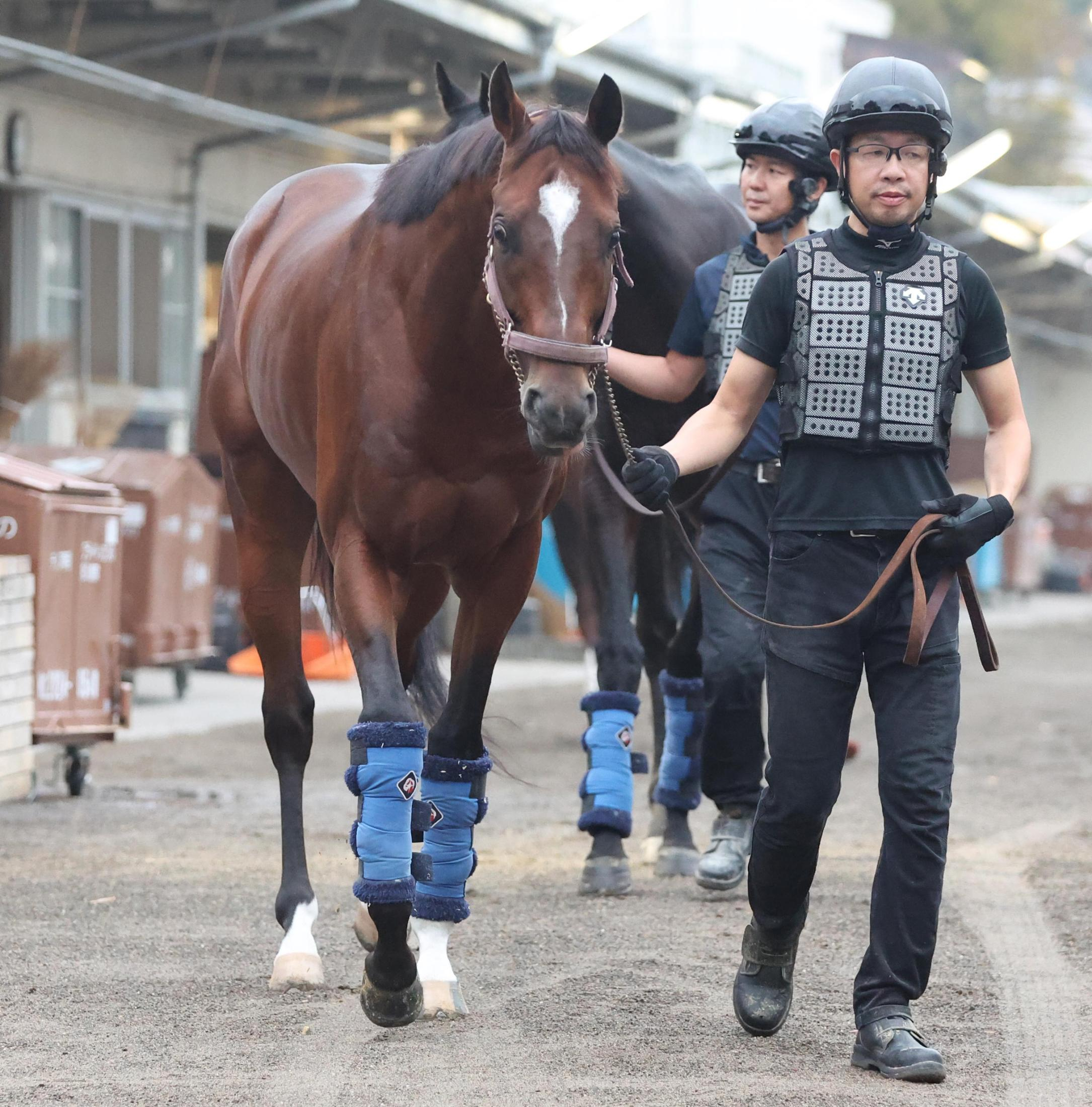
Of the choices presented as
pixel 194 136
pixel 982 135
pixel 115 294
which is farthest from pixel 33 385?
pixel 982 135

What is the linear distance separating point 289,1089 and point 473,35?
1196 centimetres

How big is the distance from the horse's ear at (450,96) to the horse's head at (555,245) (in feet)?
2.32

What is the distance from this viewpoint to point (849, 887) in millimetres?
6105

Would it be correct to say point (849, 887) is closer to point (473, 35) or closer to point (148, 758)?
point (148, 758)

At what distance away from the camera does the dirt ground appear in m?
3.81

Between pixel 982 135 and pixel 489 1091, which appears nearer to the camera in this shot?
pixel 489 1091

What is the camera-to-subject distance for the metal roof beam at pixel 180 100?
11548 mm

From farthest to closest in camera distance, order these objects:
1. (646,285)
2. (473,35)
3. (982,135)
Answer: (982,135)
(473,35)
(646,285)

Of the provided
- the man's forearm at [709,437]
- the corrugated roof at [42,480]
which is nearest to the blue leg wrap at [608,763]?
the man's forearm at [709,437]

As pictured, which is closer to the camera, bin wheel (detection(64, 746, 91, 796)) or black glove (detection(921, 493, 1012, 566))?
black glove (detection(921, 493, 1012, 566))

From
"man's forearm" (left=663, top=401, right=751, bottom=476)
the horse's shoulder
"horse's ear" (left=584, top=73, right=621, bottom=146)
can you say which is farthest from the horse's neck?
the horse's shoulder

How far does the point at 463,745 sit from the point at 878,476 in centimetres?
127

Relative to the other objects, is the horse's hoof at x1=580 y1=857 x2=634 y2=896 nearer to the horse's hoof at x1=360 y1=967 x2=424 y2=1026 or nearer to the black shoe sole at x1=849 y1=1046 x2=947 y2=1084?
the horse's hoof at x1=360 y1=967 x2=424 y2=1026

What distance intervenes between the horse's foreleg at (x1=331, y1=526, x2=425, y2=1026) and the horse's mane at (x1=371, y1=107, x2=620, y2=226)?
0.92m
